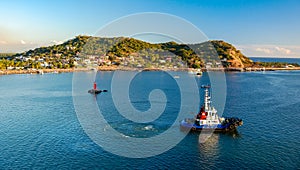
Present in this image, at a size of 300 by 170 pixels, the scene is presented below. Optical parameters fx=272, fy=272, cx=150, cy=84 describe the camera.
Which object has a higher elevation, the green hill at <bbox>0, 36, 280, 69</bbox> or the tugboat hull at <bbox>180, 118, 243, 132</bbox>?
the green hill at <bbox>0, 36, 280, 69</bbox>

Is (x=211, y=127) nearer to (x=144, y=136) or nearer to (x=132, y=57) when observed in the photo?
(x=144, y=136)

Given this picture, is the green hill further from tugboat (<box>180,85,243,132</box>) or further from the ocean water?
tugboat (<box>180,85,243,132</box>)

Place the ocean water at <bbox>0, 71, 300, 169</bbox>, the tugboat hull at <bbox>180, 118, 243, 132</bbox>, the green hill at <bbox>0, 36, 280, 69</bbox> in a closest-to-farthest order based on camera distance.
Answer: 1. the ocean water at <bbox>0, 71, 300, 169</bbox>
2. the tugboat hull at <bbox>180, 118, 243, 132</bbox>
3. the green hill at <bbox>0, 36, 280, 69</bbox>

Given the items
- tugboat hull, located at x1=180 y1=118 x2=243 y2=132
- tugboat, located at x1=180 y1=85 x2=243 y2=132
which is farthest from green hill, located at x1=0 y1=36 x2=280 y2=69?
tugboat hull, located at x1=180 y1=118 x2=243 y2=132

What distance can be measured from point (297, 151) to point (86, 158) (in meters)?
22.5

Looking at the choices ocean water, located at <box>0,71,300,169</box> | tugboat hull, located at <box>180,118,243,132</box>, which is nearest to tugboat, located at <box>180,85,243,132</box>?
tugboat hull, located at <box>180,118,243,132</box>

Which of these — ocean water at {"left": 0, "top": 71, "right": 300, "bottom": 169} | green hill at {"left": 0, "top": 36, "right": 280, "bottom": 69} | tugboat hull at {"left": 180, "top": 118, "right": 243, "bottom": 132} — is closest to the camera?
ocean water at {"left": 0, "top": 71, "right": 300, "bottom": 169}

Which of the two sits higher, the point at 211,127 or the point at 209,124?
the point at 209,124

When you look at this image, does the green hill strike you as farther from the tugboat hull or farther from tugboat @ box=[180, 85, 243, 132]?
the tugboat hull

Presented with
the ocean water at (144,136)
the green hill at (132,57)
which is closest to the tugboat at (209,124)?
the ocean water at (144,136)

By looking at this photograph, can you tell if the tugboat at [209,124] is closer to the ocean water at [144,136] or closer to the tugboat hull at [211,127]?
the tugboat hull at [211,127]

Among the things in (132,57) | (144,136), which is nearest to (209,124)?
(144,136)

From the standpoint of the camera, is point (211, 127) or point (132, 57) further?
point (132, 57)

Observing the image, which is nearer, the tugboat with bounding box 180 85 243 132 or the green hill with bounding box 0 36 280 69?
the tugboat with bounding box 180 85 243 132
